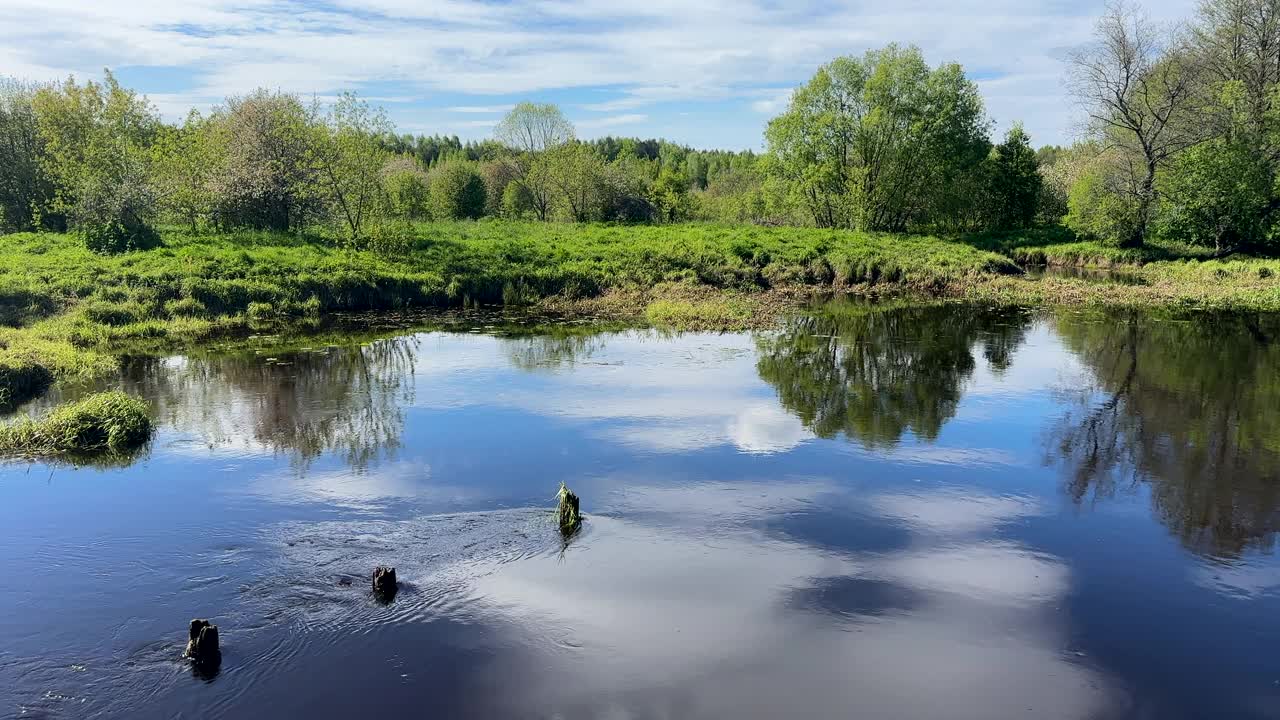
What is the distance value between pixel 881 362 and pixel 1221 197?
30.4 m

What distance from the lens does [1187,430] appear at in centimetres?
1545

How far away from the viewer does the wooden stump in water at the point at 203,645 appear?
796 centimetres

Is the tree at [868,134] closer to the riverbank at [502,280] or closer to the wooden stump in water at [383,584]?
the riverbank at [502,280]

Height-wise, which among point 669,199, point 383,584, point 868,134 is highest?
point 868,134

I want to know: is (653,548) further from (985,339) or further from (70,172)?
(70,172)

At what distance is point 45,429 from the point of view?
574 inches

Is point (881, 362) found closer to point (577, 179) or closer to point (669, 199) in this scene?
point (577, 179)

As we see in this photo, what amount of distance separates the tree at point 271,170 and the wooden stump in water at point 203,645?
28.0 metres

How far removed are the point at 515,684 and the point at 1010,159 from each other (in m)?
63.1

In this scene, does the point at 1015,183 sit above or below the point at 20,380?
above

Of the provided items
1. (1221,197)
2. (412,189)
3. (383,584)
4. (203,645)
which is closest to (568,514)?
(383,584)

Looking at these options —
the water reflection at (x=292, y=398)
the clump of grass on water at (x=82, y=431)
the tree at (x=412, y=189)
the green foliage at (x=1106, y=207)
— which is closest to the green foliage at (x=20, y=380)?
the water reflection at (x=292, y=398)

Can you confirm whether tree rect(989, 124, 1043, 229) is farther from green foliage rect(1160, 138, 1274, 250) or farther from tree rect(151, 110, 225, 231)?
tree rect(151, 110, 225, 231)

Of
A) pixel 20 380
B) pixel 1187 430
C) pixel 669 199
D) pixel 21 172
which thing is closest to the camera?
pixel 1187 430
